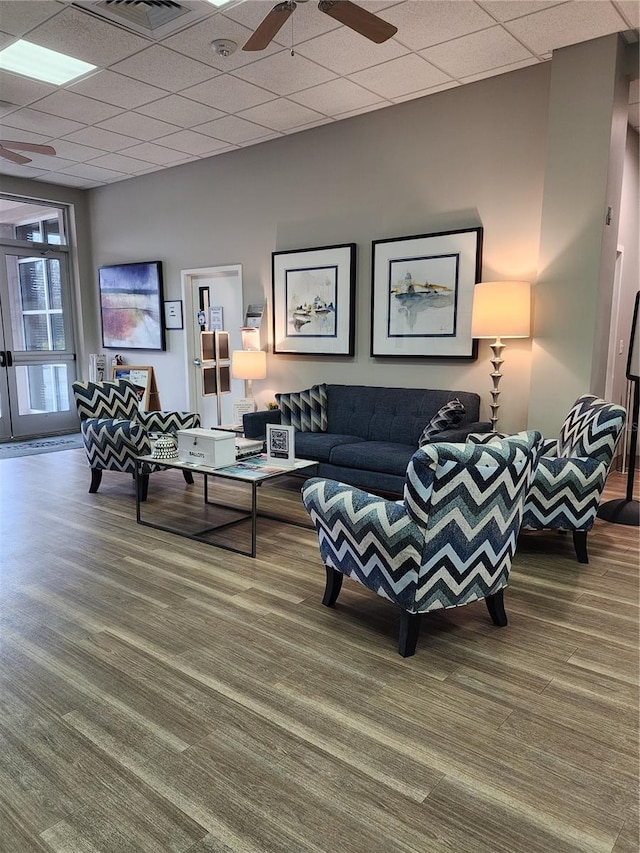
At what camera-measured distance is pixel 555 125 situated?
404 centimetres

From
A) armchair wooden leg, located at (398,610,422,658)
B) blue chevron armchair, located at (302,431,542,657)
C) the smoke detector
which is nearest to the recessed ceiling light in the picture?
the smoke detector

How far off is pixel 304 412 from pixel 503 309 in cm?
195

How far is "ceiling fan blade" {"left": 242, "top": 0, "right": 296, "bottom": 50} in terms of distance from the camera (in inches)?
107

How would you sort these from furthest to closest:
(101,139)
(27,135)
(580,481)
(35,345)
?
(35,345)
(101,139)
(27,135)
(580,481)

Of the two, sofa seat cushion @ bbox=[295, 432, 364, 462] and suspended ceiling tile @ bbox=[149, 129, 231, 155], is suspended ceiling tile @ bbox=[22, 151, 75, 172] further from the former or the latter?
sofa seat cushion @ bbox=[295, 432, 364, 462]

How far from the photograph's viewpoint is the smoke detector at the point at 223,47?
3740 millimetres

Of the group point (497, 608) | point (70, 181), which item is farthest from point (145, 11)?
point (70, 181)

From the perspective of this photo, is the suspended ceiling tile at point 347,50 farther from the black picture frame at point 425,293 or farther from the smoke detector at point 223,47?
the black picture frame at point 425,293

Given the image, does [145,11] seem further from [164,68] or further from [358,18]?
[358,18]

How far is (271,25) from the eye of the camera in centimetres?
279

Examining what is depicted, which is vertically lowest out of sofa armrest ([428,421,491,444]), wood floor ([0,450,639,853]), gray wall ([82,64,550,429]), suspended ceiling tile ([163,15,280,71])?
wood floor ([0,450,639,853])

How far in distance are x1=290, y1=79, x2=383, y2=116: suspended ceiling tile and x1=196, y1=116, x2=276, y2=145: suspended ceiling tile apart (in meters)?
0.71

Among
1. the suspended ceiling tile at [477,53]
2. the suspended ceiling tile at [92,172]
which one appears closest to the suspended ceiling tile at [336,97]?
the suspended ceiling tile at [477,53]

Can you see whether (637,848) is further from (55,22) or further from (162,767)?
(55,22)
